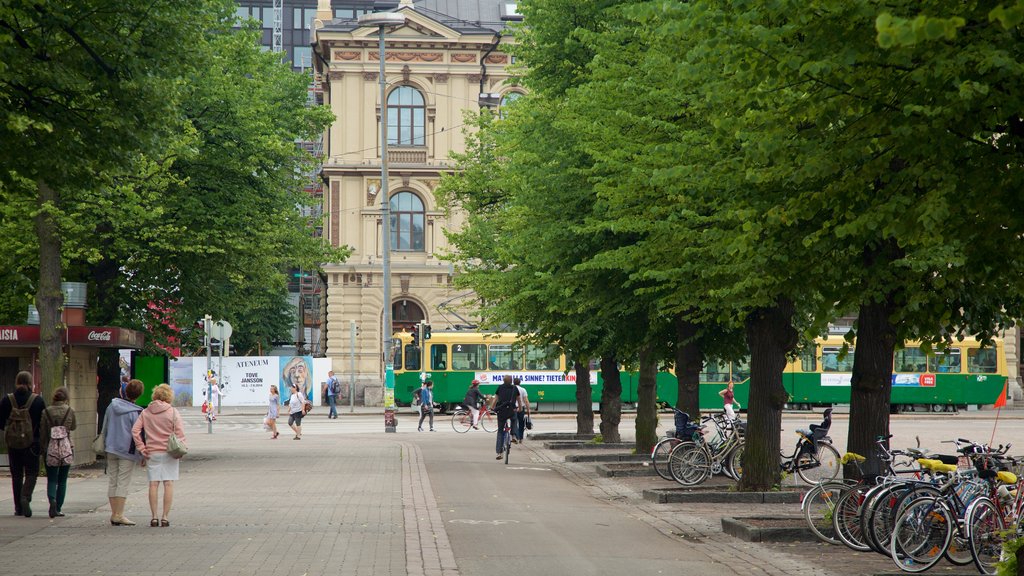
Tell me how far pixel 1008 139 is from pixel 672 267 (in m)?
7.50

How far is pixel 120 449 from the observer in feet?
50.2

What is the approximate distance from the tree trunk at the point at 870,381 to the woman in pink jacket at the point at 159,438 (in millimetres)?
7519

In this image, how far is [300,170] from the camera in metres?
31.4

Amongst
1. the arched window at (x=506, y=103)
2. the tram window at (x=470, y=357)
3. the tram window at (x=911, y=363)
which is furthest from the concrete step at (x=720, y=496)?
the tram window at (x=911, y=363)

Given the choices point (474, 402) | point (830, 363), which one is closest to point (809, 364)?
point (830, 363)

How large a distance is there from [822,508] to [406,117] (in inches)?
2033

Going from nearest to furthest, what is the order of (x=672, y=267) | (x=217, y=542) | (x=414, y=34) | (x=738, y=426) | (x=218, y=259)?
(x=217, y=542) < (x=672, y=267) < (x=738, y=426) < (x=218, y=259) < (x=414, y=34)

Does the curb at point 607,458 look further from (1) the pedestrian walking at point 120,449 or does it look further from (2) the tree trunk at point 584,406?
(1) the pedestrian walking at point 120,449

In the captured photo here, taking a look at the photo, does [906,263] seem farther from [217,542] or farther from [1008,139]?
[217,542]

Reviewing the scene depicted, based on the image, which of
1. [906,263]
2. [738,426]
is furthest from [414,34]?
[906,263]

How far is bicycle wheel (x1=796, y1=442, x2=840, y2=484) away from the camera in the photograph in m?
22.3

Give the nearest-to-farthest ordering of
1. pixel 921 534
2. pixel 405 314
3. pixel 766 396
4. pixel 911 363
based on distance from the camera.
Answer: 1. pixel 921 534
2. pixel 766 396
3. pixel 911 363
4. pixel 405 314

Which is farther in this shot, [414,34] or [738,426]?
[414,34]

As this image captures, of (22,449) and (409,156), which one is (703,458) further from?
(409,156)
